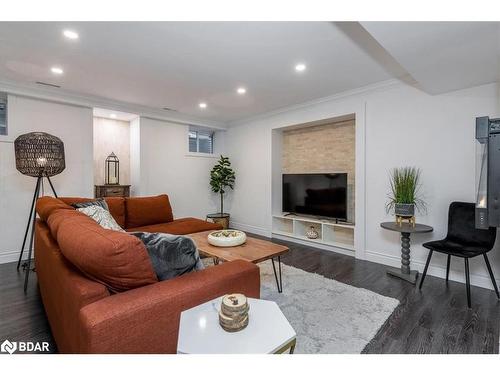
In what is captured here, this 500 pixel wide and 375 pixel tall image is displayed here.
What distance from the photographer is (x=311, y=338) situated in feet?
6.01

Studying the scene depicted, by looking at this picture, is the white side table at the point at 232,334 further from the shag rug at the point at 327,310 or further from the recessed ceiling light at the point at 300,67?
the recessed ceiling light at the point at 300,67

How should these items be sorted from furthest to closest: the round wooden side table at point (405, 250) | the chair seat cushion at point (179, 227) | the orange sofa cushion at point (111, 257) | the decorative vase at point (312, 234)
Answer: the decorative vase at point (312, 234)
the chair seat cushion at point (179, 227)
the round wooden side table at point (405, 250)
the orange sofa cushion at point (111, 257)

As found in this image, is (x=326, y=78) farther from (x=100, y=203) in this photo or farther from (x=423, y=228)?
(x=100, y=203)

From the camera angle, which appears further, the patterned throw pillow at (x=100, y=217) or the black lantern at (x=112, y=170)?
the black lantern at (x=112, y=170)

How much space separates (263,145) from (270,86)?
5.39 feet

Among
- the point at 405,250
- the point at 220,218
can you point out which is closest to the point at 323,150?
the point at 405,250

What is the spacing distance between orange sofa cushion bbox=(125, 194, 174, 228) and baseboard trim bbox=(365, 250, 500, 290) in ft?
9.91

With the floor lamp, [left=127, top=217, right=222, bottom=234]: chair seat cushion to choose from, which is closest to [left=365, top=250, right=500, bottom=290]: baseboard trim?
[left=127, top=217, right=222, bottom=234]: chair seat cushion

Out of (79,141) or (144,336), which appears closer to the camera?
(144,336)

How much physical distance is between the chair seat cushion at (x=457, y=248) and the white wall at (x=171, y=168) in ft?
13.7

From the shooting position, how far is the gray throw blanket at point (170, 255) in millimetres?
1357

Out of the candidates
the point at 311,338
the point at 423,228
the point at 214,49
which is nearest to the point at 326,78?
the point at 214,49

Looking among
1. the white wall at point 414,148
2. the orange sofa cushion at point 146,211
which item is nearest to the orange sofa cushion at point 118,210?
the orange sofa cushion at point 146,211

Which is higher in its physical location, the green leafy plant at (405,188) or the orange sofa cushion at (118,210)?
the green leafy plant at (405,188)
